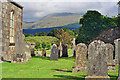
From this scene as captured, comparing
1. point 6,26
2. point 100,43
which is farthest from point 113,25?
point 100,43

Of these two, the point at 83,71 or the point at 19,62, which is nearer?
the point at 83,71

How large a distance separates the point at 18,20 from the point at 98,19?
14825 millimetres

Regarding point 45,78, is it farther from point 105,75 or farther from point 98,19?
point 98,19

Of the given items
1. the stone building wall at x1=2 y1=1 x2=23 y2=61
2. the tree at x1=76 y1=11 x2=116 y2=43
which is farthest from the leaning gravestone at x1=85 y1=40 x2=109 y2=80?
the tree at x1=76 y1=11 x2=116 y2=43

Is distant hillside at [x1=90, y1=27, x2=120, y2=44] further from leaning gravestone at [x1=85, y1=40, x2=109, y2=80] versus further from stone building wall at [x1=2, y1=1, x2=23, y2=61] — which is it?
leaning gravestone at [x1=85, y1=40, x2=109, y2=80]

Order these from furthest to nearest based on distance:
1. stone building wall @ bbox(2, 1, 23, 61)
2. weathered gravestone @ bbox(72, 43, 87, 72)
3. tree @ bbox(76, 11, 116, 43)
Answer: tree @ bbox(76, 11, 116, 43), stone building wall @ bbox(2, 1, 23, 61), weathered gravestone @ bbox(72, 43, 87, 72)

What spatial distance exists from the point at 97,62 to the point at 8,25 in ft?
43.4

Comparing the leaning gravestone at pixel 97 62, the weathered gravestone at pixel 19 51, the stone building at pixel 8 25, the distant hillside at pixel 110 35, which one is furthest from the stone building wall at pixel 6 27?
the distant hillside at pixel 110 35

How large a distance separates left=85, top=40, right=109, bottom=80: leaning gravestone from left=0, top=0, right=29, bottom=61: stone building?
32.3 feet

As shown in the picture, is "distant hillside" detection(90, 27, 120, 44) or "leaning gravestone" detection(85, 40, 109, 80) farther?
"distant hillside" detection(90, 27, 120, 44)

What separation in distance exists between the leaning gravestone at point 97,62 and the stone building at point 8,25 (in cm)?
984

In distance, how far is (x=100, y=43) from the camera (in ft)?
27.9

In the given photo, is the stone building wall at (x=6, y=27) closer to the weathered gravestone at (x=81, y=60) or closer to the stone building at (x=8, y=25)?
the stone building at (x=8, y=25)

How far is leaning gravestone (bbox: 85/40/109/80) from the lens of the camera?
8.44 meters
